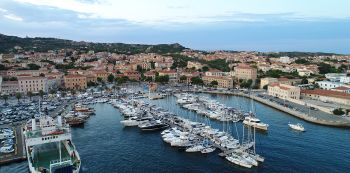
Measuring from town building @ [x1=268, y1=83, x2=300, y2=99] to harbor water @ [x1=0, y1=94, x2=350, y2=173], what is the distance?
29.5 ft

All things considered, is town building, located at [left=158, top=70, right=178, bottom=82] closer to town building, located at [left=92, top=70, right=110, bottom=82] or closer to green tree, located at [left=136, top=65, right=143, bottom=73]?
town building, located at [left=92, top=70, right=110, bottom=82]

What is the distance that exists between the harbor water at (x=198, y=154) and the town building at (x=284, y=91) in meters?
9.00

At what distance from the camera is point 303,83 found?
51.3 m

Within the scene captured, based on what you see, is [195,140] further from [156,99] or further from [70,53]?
[70,53]

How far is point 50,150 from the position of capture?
67.8ft

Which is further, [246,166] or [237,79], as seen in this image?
[237,79]

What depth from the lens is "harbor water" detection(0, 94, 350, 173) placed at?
1983 cm

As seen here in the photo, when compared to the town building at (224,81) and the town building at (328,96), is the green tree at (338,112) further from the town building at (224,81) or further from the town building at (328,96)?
the town building at (224,81)

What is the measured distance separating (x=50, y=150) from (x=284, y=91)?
29444 millimetres

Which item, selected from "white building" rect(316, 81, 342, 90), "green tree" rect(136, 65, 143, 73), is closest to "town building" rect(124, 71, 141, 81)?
"green tree" rect(136, 65, 143, 73)

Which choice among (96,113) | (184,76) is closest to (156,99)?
(96,113)

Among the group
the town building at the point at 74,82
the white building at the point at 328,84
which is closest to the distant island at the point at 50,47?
the town building at the point at 74,82

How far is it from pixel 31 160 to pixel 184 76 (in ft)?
130

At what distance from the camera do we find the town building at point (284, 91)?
130 feet
